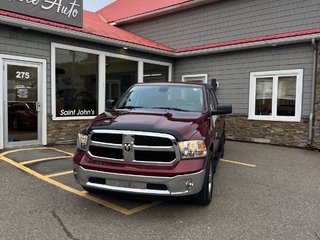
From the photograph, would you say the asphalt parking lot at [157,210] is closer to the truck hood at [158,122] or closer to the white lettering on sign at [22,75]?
the truck hood at [158,122]

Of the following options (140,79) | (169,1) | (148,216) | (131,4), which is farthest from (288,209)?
(131,4)

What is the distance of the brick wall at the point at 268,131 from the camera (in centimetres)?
998

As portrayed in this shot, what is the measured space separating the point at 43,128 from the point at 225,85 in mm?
7160

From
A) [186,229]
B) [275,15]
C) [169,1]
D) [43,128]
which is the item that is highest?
[169,1]

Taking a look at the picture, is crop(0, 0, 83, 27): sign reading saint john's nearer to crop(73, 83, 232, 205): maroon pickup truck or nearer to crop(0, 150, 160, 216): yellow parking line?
crop(0, 150, 160, 216): yellow parking line

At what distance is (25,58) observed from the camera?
8359 millimetres

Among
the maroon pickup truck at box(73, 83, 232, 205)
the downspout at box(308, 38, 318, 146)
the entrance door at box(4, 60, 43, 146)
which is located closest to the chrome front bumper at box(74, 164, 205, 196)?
the maroon pickup truck at box(73, 83, 232, 205)

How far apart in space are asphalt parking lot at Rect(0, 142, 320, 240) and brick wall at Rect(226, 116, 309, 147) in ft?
12.4

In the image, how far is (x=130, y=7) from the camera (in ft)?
59.7

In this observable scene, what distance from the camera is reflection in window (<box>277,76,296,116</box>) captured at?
1019 cm

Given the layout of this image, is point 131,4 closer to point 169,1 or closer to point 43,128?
point 169,1

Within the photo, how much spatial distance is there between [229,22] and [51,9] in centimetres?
736

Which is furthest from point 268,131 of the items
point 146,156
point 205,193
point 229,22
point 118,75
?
point 146,156

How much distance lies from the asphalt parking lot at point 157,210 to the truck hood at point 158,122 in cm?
92
